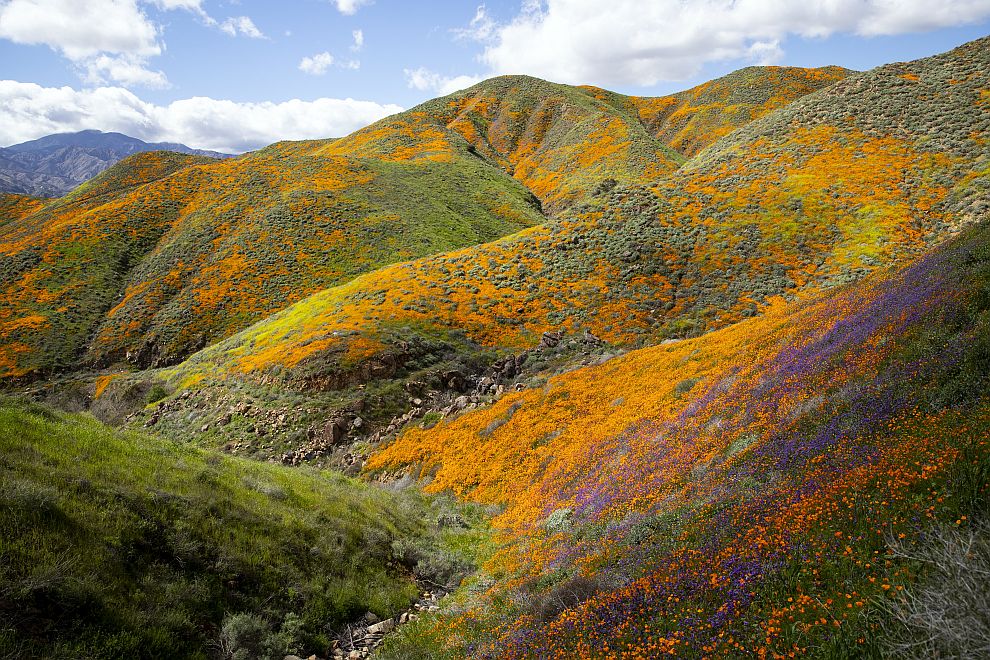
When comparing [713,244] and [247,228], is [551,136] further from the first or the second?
[713,244]

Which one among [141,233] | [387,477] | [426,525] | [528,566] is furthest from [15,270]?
[528,566]

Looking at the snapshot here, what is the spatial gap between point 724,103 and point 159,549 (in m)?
123

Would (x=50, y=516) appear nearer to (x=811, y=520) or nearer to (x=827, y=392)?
(x=811, y=520)

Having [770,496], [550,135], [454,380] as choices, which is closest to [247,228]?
[454,380]

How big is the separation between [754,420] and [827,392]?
1.52 meters

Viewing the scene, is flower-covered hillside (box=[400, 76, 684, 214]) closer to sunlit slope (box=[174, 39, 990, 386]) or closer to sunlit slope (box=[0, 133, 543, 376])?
sunlit slope (box=[0, 133, 543, 376])

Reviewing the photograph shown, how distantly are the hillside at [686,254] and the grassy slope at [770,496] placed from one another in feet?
44.3

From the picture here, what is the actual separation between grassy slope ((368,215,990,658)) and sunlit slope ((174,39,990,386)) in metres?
14.2

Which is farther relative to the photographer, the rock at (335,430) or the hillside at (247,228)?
the hillside at (247,228)

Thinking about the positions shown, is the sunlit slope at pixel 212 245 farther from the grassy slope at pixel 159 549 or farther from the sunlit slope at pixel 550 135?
the grassy slope at pixel 159 549

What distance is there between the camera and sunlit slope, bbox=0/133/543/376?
140 ft

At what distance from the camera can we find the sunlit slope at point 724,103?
95575 mm

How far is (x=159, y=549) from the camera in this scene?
757cm

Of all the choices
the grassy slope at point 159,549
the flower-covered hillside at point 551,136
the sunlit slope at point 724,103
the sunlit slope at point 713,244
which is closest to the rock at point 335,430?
the sunlit slope at point 713,244
